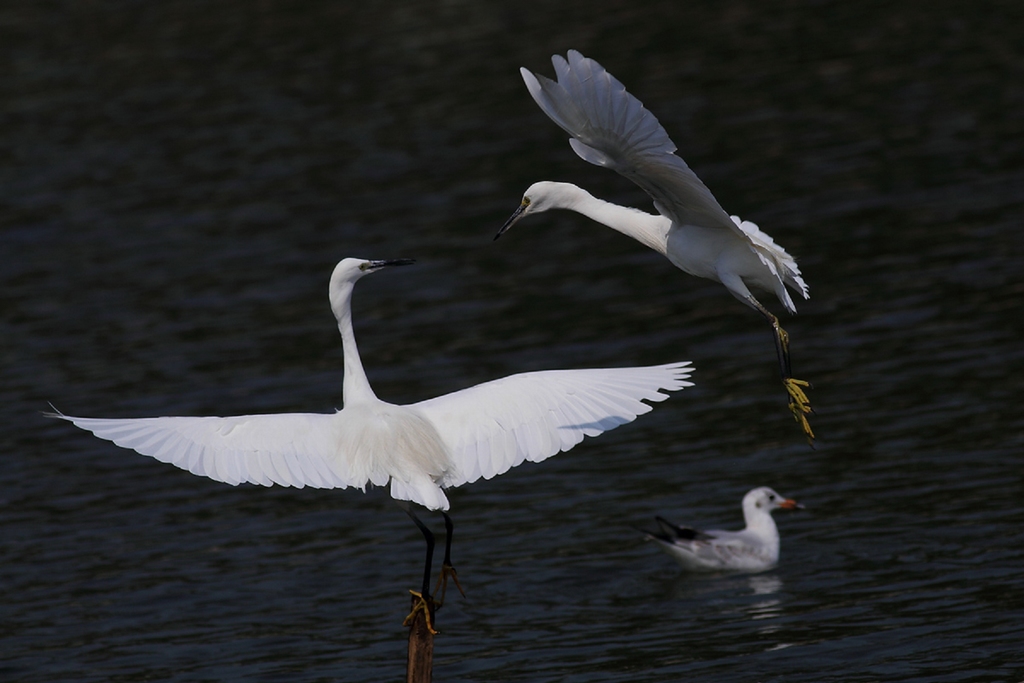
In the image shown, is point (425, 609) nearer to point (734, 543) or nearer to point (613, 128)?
point (613, 128)

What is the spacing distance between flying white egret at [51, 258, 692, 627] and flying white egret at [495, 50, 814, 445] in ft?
3.84

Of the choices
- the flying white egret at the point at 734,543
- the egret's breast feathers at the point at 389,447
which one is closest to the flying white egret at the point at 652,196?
the egret's breast feathers at the point at 389,447

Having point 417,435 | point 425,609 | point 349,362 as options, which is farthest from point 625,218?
point 425,609

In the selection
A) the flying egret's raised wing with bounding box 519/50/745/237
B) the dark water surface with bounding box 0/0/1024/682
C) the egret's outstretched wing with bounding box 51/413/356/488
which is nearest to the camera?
the flying egret's raised wing with bounding box 519/50/745/237

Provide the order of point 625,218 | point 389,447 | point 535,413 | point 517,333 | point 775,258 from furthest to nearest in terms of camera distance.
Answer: point 517,333
point 625,218
point 775,258
point 535,413
point 389,447

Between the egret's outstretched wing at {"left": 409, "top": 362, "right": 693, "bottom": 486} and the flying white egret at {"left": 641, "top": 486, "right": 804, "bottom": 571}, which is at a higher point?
the egret's outstretched wing at {"left": 409, "top": 362, "right": 693, "bottom": 486}

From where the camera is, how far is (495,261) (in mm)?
21844

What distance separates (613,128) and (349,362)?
6.94 ft

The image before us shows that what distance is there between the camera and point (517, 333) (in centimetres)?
1875

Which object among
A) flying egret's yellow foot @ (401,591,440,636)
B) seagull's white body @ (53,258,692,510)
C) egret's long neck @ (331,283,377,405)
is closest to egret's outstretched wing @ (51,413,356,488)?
seagull's white body @ (53,258,692,510)

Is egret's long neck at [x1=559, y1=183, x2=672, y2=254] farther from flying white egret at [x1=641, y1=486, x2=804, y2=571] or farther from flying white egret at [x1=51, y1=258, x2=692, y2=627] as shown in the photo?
flying white egret at [x1=641, y1=486, x2=804, y2=571]

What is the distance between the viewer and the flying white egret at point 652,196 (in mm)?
8492

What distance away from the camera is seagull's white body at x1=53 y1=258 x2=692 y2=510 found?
8.70 m

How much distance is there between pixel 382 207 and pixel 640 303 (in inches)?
248
